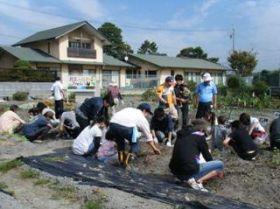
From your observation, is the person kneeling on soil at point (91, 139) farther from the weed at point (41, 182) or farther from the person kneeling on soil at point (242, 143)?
the person kneeling on soil at point (242, 143)

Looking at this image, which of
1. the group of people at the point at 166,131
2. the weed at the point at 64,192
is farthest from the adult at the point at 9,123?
the weed at the point at 64,192

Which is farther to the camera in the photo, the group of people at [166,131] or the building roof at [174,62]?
the building roof at [174,62]

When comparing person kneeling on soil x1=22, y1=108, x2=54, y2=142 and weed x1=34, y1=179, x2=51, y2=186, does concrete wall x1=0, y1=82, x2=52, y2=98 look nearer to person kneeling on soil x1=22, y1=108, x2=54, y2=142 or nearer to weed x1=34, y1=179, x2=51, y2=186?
person kneeling on soil x1=22, y1=108, x2=54, y2=142

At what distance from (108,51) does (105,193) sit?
67.8 meters

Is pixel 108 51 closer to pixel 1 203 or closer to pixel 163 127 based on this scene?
pixel 163 127

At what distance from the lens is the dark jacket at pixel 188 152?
764 cm

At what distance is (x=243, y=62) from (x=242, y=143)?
196 ft

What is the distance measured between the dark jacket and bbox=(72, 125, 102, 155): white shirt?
278 centimetres

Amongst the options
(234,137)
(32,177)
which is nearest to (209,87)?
(234,137)

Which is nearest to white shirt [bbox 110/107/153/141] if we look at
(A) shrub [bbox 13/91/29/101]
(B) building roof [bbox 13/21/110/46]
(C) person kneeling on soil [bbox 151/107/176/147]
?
(C) person kneeling on soil [bbox 151/107/176/147]

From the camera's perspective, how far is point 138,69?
2285 inches

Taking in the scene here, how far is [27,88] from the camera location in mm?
35844

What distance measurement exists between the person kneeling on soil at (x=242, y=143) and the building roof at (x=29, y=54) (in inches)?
1401

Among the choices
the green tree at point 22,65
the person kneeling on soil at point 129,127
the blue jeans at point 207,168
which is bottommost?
the blue jeans at point 207,168
